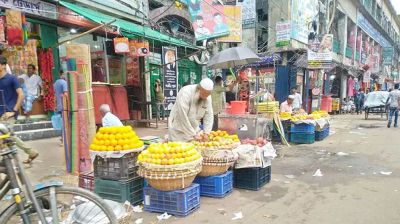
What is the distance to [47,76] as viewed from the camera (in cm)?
1012

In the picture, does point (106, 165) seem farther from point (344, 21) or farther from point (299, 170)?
point (344, 21)

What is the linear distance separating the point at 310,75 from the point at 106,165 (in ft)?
67.3

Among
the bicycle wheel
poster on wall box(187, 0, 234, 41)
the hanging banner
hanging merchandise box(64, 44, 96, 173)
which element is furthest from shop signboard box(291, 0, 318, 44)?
the bicycle wheel

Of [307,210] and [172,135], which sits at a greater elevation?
[172,135]

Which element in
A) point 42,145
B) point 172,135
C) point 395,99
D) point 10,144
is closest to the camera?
point 10,144

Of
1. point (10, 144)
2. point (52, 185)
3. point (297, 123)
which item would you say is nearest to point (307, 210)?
point (52, 185)

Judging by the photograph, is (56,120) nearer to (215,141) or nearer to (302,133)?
(215,141)

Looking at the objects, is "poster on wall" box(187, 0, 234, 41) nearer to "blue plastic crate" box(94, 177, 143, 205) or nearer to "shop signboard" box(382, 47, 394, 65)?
"blue plastic crate" box(94, 177, 143, 205)

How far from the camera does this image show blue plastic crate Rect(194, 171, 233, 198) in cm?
517

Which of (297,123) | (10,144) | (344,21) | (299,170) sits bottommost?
(299,170)

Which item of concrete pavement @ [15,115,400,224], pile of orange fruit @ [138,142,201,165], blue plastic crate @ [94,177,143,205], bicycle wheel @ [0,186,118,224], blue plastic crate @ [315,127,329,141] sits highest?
pile of orange fruit @ [138,142,201,165]

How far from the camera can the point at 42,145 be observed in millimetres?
8836

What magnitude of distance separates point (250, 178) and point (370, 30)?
131 feet

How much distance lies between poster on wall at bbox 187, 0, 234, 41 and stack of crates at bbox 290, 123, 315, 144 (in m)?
5.96
